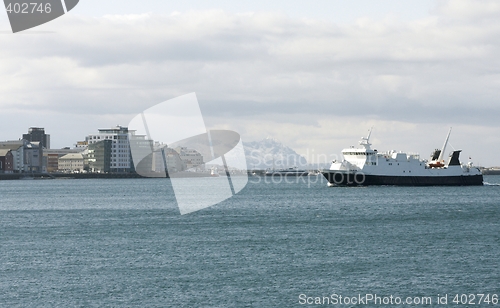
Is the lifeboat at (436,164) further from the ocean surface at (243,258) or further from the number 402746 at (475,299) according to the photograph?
the number 402746 at (475,299)

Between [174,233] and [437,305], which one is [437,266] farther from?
[174,233]

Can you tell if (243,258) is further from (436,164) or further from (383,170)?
(436,164)

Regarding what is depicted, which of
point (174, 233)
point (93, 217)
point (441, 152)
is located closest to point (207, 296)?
point (174, 233)

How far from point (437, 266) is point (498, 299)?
6671mm

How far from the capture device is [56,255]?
36.6 meters

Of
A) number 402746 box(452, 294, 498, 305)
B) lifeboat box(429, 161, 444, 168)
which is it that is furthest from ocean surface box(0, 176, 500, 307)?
lifeboat box(429, 161, 444, 168)

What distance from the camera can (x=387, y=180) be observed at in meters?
97.0

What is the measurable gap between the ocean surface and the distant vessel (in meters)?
34.4

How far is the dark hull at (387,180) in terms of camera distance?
96875 mm

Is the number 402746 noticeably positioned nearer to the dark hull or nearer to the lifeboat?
the dark hull

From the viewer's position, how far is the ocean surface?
88.2ft

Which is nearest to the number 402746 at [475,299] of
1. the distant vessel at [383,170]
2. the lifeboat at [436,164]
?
the distant vessel at [383,170]

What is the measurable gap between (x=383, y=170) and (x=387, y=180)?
1.60m

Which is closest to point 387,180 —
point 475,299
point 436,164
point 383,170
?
point 383,170
